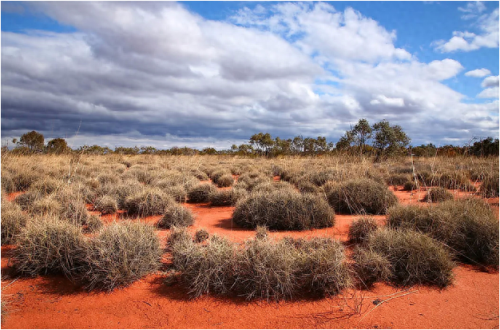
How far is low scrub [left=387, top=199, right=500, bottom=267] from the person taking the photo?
5059mm

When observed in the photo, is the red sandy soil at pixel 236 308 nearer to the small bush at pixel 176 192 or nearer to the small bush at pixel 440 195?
the small bush at pixel 440 195

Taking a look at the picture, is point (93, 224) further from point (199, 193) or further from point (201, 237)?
point (199, 193)

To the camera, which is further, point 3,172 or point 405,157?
point 405,157

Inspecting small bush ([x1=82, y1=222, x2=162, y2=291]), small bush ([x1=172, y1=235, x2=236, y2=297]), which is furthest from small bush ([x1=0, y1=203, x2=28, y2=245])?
small bush ([x1=172, y1=235, x2=236, y2=297])

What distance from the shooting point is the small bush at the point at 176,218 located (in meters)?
7.05

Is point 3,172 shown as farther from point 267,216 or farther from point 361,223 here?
point 361,223

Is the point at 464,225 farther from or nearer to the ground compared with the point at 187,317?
farther from the ground

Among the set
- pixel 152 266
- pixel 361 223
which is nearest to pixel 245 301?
pixel 152 266

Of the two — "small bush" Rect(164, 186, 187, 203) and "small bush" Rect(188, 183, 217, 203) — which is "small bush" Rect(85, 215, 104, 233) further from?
"small bush" Rect(188, 183, 217, 203)

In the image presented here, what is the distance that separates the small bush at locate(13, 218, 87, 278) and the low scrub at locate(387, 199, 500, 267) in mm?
6165

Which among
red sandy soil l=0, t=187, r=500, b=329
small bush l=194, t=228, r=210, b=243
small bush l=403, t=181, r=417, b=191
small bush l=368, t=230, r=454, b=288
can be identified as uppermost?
small bush l=403, t=181, r=417, b=191

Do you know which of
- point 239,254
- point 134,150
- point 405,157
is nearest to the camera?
point 239,254

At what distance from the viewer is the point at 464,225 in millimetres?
5469

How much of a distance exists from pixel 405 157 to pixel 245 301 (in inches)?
860
